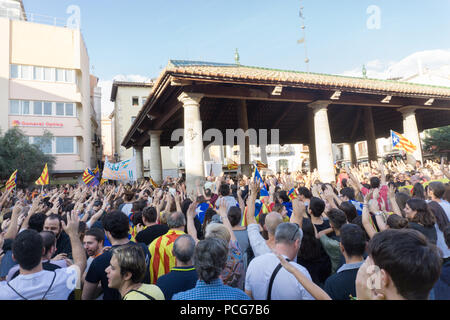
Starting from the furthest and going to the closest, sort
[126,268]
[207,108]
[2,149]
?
[2,149], [207,108], [126,268]

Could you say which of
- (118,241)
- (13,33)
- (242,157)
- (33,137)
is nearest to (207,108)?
(242,157)

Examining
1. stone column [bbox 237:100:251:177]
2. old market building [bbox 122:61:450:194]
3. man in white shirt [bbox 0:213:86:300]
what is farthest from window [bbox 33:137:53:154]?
man in white shirt [bbox 0:213:86:300]

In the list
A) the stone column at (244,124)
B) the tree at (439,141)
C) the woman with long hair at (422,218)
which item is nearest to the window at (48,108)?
the stone column at (244,124)

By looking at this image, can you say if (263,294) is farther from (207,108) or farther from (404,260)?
(207,108)

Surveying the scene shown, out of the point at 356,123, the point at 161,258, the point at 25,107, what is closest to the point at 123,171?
the point at 161,258

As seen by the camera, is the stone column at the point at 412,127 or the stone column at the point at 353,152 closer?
the stone column at the point at 412,127

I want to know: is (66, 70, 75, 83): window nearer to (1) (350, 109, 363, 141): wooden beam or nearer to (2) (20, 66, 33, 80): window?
(2) (20, 66, 33, 80): window

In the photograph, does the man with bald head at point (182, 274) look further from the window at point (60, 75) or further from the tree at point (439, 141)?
the tree at point (439, 141)

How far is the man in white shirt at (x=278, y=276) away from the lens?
6.53ft

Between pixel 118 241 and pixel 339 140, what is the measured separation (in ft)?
70.1

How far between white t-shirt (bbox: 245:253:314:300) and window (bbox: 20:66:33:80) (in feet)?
102

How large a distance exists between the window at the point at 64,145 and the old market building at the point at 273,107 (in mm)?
10655

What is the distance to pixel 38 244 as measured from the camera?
2.12 meters

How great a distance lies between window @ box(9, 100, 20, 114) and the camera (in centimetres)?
2500
